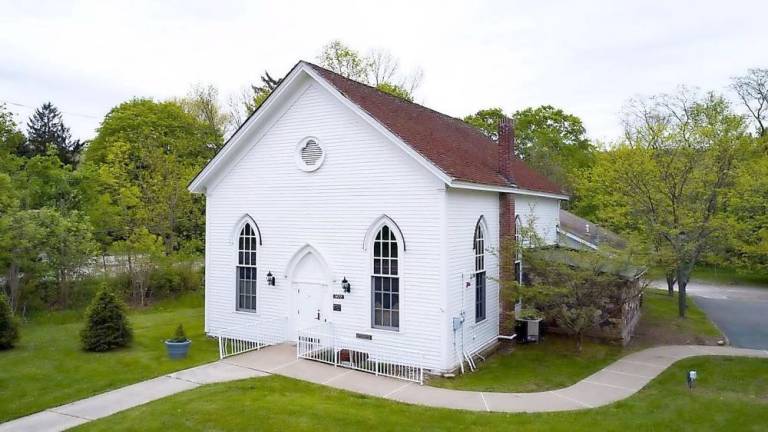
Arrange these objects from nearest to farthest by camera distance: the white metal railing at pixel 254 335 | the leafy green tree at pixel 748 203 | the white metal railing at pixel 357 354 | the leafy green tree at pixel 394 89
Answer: the white metal railing at pixel 357 354, the white metal railing at pixel 254 335, the leafy green tree at pixel 748 203, the leafy green tree at pixel 394 89

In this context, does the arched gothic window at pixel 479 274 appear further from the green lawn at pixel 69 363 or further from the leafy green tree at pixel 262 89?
the leafy green tree at pixel 262 89

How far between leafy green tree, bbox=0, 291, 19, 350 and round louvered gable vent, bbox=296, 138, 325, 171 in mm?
9694

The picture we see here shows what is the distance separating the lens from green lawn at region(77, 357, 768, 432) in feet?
33.5

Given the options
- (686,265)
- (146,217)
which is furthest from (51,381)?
(686,265)

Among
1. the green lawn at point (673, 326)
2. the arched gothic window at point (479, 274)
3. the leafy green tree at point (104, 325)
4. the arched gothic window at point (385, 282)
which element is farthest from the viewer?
the green lawn at point (673, 326)

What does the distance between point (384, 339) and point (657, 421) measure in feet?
22.2

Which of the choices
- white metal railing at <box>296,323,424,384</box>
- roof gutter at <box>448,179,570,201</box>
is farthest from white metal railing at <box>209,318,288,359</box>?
roof gutter at <box>448,179,570,201</box>

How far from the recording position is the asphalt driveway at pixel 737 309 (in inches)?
771

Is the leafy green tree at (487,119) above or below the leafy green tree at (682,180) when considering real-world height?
above

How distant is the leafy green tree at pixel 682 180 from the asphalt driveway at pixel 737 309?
2.22 metres

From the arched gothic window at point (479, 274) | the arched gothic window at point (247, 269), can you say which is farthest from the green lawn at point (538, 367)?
the arched gothic window at point (247, 269)

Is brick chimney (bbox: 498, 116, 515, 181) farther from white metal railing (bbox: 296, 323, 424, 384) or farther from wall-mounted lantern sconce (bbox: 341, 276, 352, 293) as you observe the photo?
white metal railing (bbox: 296, 323, 424, 384)

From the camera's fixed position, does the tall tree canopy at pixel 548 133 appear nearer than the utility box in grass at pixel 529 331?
No

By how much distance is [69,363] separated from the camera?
14820 mm
